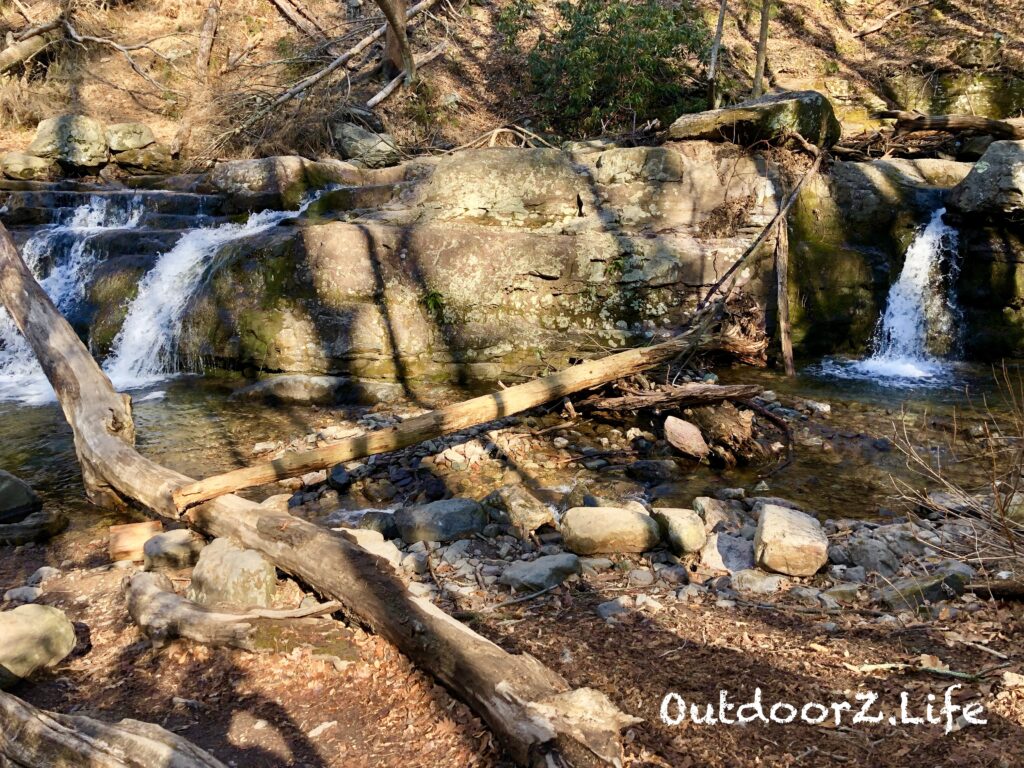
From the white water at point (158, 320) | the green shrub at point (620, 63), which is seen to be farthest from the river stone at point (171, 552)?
the green shrub at point (620, 63)

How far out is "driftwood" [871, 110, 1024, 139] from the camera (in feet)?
39.2

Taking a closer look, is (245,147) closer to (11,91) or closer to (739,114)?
(11,91)

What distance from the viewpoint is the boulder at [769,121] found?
10.1 m

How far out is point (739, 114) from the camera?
10.1m

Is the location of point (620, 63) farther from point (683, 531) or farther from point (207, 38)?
point (683, 531)

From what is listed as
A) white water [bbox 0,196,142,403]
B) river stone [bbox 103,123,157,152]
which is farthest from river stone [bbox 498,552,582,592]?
river stone [bbox 103,123,157,152]

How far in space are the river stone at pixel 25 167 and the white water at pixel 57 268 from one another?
322 centimetres

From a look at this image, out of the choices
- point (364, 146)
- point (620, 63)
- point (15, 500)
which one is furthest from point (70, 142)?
point (15, 500)

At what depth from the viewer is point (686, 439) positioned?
21.4ft

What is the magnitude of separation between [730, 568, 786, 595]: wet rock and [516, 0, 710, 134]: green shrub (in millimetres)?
13034

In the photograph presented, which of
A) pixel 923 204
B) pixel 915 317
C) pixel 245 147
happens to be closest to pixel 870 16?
pixel 923 204

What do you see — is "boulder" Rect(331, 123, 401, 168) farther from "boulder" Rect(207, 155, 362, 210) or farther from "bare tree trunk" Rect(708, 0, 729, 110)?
"bare tree trunk" Rect(708, 0, 729, 110)

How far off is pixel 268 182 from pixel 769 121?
7887 mm

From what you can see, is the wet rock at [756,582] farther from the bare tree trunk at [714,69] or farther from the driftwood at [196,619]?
the bare tree trunk at [714,69]
